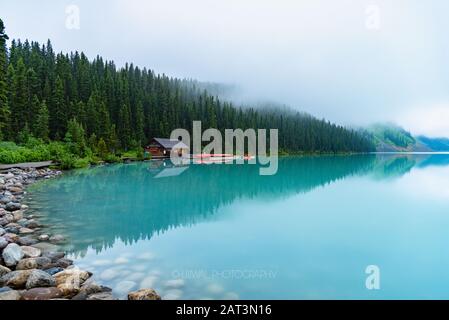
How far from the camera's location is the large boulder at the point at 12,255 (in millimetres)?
6539

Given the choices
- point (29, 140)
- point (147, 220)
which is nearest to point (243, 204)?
point (147, 220)

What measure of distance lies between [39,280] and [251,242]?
6.02 meters

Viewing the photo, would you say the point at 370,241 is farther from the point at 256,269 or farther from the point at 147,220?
the point at 147,220

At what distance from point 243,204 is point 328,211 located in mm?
4361

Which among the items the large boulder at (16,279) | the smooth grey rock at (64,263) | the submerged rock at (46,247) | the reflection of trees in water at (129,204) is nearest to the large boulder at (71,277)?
the large boulder at (16,279)

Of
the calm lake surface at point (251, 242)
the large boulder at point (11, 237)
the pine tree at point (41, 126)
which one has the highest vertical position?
the pine tree at point (41, 126)

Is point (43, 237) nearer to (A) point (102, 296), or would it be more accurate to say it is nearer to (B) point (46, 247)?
(B) point (46, 247)

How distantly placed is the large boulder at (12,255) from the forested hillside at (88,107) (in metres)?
24.9

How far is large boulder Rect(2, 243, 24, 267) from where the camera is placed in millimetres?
6539

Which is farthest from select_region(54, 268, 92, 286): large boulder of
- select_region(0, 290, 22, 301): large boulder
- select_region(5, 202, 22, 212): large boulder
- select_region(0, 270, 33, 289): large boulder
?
select_region(5, 202, 22, 212): large boulder

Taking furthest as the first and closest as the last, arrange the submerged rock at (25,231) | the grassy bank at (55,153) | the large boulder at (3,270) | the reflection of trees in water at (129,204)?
the grassy bank at (55,153) < the reflection of trees in water at (129,204) < the submerged rock at (25,231) < the large boulder at (3,270)

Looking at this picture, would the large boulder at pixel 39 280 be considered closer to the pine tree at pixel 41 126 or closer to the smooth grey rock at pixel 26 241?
the smooth grey rock at pixel 26 241

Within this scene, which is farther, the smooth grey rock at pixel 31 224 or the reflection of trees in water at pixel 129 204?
the reflection of trees in water at pixel 129 204

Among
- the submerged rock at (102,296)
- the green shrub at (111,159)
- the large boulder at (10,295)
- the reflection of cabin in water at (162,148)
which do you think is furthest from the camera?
the reflection of cabin in water at (162,148)
